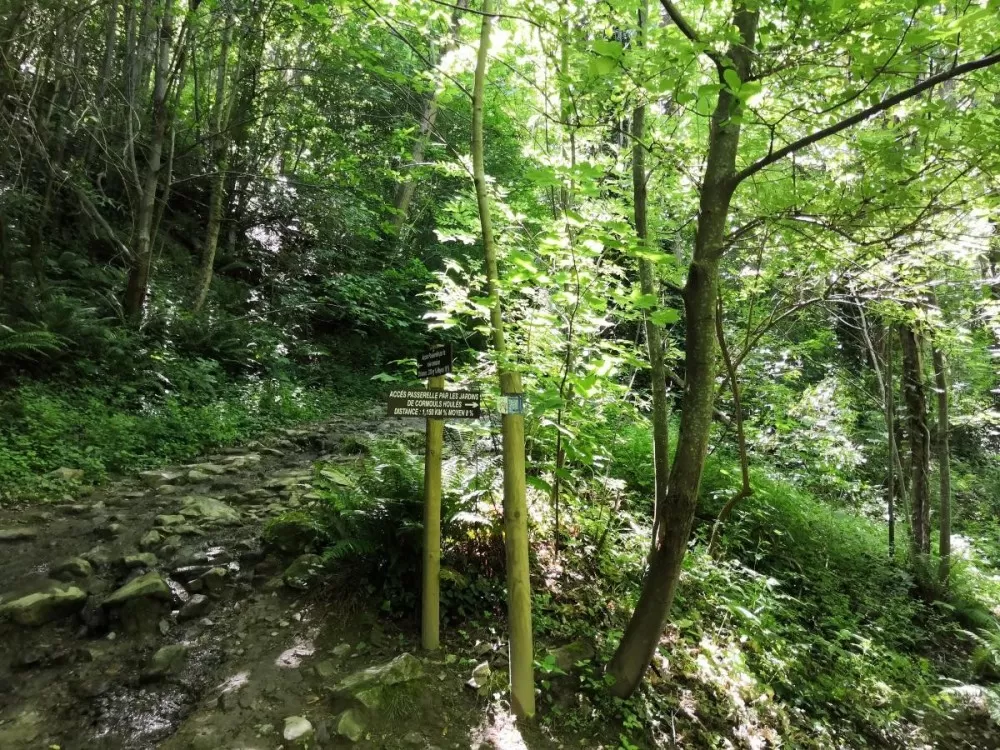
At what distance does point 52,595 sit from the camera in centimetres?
375

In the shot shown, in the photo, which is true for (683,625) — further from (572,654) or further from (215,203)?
(215,203)

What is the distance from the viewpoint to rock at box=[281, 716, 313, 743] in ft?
9.95

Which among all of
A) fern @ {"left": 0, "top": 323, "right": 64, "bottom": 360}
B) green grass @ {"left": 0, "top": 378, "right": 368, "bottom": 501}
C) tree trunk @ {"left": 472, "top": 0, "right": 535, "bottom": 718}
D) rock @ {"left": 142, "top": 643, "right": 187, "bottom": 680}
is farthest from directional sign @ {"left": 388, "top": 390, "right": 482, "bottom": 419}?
fern @ {"left": 0, "top": 323, "right": 64, "bottom": 360}

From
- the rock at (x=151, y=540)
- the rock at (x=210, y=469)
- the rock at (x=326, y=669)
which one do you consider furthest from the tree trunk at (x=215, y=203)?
the rock at (x=326, y=669)

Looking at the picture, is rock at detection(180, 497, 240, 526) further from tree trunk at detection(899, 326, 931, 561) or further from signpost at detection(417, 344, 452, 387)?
tree trunk at detection(899, 326, 931, 561)

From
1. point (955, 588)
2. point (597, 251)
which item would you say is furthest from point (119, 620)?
point (955, 588)

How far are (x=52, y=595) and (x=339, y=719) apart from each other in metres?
2.30

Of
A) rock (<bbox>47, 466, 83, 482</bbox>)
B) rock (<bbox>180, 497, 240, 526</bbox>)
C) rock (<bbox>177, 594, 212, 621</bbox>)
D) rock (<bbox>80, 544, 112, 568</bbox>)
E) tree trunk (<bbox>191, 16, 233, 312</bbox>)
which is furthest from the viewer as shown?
tree trunk (<bbox>191, 16, 233, 312</bbox>)

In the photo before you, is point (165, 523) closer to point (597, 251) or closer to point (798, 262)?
point (597, 251)

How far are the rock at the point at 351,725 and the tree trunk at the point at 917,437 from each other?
8.23m

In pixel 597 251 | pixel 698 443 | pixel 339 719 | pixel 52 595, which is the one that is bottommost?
pixel 339 719

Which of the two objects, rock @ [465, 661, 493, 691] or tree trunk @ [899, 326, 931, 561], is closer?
rock @ [465, 661, 493, 691]

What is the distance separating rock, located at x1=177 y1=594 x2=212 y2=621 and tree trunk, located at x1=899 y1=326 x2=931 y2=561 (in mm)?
9020

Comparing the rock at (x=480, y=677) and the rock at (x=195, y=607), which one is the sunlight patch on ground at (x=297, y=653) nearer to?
the rock at (x=195, y=607)
